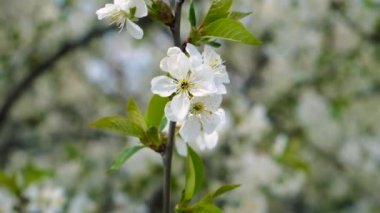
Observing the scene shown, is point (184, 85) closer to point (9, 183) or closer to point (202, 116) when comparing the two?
point (202, 116)

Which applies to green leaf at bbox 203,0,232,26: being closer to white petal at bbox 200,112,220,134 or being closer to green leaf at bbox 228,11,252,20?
green leaf at bbox 228,11,252,20

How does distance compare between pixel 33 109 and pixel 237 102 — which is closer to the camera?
pixel 237 102

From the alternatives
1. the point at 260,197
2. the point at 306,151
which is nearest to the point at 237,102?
the point at 260,197

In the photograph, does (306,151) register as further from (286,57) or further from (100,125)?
(100,125)

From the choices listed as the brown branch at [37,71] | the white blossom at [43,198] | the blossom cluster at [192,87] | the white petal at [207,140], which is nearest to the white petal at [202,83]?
the blossom cluster at [192,87]

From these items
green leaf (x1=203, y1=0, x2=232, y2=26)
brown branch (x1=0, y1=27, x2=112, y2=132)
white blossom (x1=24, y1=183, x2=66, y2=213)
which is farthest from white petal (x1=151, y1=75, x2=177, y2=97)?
brown branch (x1=0, y1=27, x2=112, y2=132)

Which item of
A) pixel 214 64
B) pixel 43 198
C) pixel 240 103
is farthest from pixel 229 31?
pixel 240 103

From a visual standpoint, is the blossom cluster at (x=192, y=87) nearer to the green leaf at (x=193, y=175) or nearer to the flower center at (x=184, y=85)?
the flower center at (x=184, y=85)
